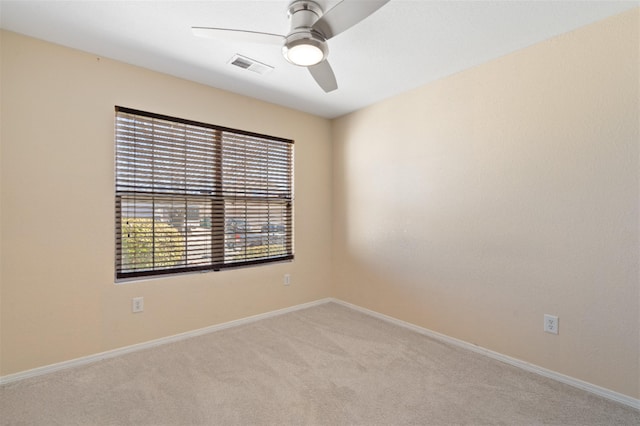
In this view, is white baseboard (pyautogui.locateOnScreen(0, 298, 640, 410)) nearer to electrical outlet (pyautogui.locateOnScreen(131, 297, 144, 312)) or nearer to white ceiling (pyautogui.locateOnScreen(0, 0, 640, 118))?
electrical outlet (pyautogui.locateOnScreen(131, 297, 144, 312))

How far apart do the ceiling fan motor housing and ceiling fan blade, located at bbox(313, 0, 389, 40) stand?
0.05 metres

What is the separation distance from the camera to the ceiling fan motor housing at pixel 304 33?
5.32 ft

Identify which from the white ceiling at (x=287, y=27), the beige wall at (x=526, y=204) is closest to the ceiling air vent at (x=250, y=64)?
the white ceiling at (x=287, y=27)

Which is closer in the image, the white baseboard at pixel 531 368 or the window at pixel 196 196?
the white baseboard at pixel 531 368

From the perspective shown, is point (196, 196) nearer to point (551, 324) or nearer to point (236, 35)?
point (236, 35)

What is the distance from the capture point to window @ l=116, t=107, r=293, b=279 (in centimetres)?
251

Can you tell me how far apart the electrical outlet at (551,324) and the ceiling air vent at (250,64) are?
284 cm

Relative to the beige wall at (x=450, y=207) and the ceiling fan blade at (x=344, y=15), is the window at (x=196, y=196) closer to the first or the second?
the beige wall at (x=450, y=207)

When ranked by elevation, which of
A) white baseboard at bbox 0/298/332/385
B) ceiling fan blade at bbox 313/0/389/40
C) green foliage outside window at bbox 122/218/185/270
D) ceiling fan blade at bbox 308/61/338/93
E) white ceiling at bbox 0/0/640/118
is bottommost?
white baseboard at bbox 0/298/332/385

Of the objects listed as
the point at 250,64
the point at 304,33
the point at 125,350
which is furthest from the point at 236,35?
the point at 125,350

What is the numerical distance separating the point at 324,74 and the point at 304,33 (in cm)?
40

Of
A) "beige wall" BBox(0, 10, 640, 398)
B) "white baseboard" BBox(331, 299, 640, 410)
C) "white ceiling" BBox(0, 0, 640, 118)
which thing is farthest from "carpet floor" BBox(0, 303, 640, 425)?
"white ceiling" BBox(0, 0, 640, 118)

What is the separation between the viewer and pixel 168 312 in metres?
→ 2.68

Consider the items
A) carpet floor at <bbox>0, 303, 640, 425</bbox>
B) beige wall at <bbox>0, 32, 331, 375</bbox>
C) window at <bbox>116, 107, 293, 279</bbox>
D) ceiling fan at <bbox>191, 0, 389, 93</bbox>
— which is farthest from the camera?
window at <bbox>116, 107, 293, 279</bbox>
